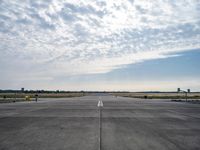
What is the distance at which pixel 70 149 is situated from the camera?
27.7 ft

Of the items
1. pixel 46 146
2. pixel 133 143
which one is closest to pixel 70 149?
pixel 46 146

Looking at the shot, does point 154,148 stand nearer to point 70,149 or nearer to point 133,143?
point 133,143

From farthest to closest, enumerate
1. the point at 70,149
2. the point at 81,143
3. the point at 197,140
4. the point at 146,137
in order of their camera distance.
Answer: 1. the point at 146,137
2. the point at 197,140
3. the point at 81,143
4. the point at 70,149

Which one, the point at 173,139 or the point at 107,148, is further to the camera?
the point at 173,139

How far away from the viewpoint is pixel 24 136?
1094 centimetres

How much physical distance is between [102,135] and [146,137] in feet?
6.79

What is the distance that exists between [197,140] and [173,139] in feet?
3.25

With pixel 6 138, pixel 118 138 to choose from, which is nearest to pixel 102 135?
pixel 118 138

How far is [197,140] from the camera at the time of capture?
10133 millimetres

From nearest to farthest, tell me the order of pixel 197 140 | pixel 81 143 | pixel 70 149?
pixel 70 149 < pixel 81 143 < pixel 197 140

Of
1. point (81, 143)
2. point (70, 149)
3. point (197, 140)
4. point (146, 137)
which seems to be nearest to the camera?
point (70, 149)

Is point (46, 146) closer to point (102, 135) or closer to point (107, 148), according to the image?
point (107, 148)

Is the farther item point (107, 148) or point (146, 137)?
point (146, 137)

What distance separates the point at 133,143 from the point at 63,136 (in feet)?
11.2
